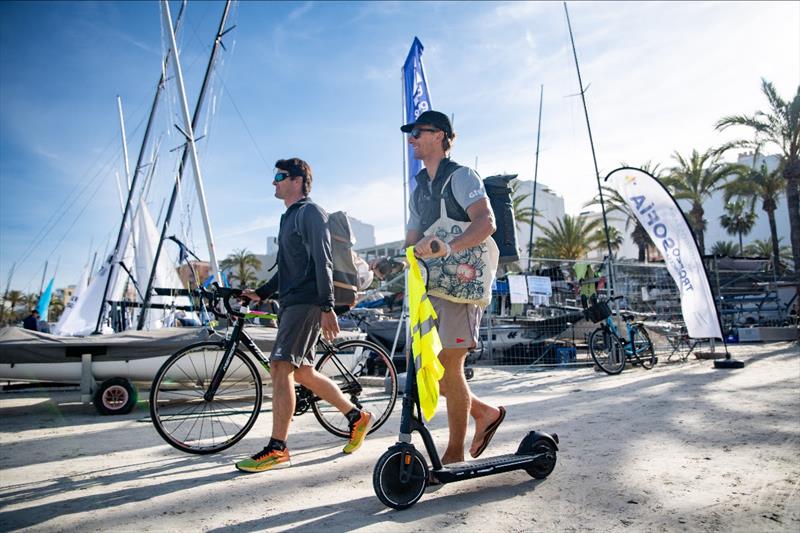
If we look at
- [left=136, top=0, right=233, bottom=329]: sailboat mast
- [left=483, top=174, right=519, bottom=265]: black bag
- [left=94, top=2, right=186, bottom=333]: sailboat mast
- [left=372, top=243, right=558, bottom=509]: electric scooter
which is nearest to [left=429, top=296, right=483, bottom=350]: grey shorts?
[left=372, top=243, right=558, bottom=509]: electric scooter

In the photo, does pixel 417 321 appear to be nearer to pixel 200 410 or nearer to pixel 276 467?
pixel 276 467

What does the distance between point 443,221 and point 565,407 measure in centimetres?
325

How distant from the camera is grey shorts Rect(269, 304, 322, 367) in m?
3.33

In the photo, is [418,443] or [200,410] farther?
[200,410]

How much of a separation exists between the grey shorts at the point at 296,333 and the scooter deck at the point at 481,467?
1.37 meters

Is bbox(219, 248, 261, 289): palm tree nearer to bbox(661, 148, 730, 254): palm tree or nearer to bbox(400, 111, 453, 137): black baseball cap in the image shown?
bbox(661, 148, 730, 254): palm tree

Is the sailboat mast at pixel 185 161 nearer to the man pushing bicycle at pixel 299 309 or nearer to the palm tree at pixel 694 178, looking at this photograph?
the man pushing bicycle at pixel 299 309

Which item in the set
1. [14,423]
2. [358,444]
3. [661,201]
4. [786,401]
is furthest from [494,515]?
[661,201]

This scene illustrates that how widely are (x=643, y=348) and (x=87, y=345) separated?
8.90 m

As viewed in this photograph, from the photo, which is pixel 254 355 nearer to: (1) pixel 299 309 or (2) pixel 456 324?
(1) pixel 299 309

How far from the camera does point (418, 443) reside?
3.73m

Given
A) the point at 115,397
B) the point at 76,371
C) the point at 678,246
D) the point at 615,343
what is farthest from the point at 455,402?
the point at 678,246

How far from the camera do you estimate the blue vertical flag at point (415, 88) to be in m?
8.12

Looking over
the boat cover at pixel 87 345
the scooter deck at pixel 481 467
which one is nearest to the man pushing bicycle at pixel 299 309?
the scooter deck at pixel 481 467
